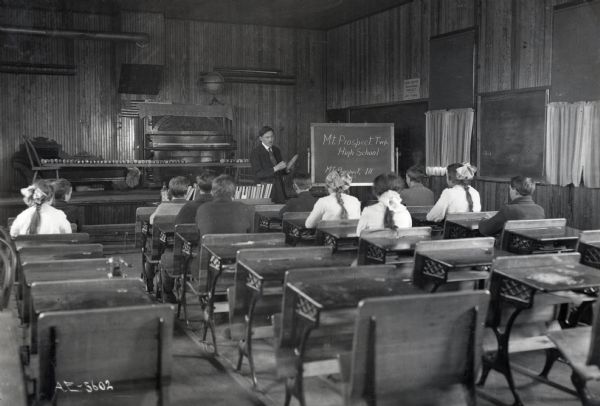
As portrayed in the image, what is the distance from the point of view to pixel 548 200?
760 centimetres

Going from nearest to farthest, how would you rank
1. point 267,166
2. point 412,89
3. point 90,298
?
point 90,298, point 267,166, point 412,89

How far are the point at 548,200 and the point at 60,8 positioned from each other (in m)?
8.22

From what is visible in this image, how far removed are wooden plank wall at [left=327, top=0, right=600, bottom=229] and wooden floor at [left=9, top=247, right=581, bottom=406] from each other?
367 centimetres

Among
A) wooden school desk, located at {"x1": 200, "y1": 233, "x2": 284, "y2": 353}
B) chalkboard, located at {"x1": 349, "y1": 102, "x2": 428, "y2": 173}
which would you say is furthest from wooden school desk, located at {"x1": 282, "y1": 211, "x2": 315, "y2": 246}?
chalkboard, located at {"x1": 349, "y1": 102, "x2": 428, "y2": 173}

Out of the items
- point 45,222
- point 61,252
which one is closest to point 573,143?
point 45,222

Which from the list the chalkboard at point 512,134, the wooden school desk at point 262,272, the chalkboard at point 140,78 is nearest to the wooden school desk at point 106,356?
the wooden school desk at point 262,272

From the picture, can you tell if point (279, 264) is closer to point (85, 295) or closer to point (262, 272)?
point (262, 272)

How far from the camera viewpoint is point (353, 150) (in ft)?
31.2

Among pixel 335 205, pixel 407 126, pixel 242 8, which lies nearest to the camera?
pixel 335 205

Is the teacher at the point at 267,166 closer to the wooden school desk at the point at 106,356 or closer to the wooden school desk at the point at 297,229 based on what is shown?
the wooden school desk at the point at 297,229

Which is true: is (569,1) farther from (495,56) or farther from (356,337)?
(356,337)

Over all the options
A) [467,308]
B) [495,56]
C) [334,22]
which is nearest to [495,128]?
[495,56]

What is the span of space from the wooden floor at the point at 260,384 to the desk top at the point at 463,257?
683 mm

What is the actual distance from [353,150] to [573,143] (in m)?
3.16
